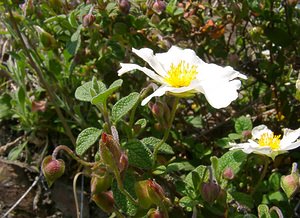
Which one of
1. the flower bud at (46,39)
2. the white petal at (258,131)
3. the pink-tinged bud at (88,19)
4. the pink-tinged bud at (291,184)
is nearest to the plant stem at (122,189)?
the pink-tinged bud at (291,184)

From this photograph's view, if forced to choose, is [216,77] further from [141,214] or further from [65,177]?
[65,177]

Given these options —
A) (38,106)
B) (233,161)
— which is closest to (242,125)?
(233,161)

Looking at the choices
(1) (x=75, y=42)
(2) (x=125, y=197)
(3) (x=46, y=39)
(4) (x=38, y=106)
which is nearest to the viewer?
(2) (x=125, y=197)

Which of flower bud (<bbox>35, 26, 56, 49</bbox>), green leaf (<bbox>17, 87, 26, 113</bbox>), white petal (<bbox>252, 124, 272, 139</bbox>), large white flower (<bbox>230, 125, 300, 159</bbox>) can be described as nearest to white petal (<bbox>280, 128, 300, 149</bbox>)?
large white flower (<bbox>230, 125, 300, 159</bbox>)

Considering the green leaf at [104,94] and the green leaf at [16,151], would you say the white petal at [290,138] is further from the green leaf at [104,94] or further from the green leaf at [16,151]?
the green leaf at [16,151]

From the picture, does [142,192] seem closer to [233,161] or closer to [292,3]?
[233,161]

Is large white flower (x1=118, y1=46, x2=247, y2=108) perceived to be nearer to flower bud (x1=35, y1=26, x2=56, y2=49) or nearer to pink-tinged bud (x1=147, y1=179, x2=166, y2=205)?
pink-tinged bud (x1=147, y1=179, x2=166, y2=205)

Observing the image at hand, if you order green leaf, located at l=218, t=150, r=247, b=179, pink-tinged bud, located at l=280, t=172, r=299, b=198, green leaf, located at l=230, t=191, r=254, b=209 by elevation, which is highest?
green leaf, located at l=218, t=150, r=247, b=179
